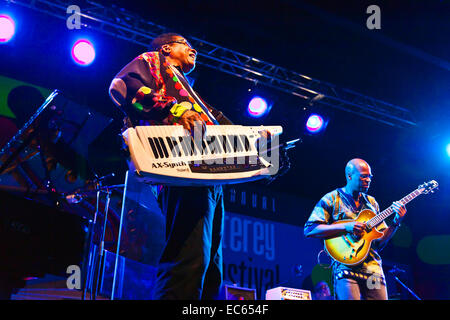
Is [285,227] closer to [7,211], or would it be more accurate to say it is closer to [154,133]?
[7,211]

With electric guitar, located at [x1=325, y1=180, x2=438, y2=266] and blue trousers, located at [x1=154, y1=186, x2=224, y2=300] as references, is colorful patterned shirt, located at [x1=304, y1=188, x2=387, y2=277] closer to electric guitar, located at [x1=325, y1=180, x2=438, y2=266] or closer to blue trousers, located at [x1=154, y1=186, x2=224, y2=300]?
electric guitar, located at [x1=325, y1=180, x2=438, y2=266]

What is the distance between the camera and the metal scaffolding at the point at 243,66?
216 inches

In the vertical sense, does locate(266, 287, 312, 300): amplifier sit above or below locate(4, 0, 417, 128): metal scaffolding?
below

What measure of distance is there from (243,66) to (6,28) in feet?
10.9

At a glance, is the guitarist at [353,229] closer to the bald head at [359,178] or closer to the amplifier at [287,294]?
the bald head at [359,178]

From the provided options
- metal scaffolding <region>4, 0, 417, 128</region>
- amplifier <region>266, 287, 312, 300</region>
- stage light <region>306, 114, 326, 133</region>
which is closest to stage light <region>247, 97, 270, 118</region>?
metal scaffolding <region>4, 0, 417, 128</region>

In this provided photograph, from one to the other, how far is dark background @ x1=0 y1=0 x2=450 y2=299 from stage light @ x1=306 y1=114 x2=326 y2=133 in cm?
14

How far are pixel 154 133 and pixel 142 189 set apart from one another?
180 cm

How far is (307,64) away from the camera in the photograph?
704cm

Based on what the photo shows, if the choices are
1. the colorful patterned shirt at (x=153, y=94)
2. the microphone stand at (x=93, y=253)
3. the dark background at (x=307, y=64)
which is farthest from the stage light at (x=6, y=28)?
the colorful patterned shirt at (x=153, y=94)

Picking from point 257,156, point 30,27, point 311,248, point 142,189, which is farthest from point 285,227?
point 257,156

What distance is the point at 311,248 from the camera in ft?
28.9

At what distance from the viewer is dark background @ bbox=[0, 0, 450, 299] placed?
5.93m

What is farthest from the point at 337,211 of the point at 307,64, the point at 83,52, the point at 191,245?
the point at 83,52
